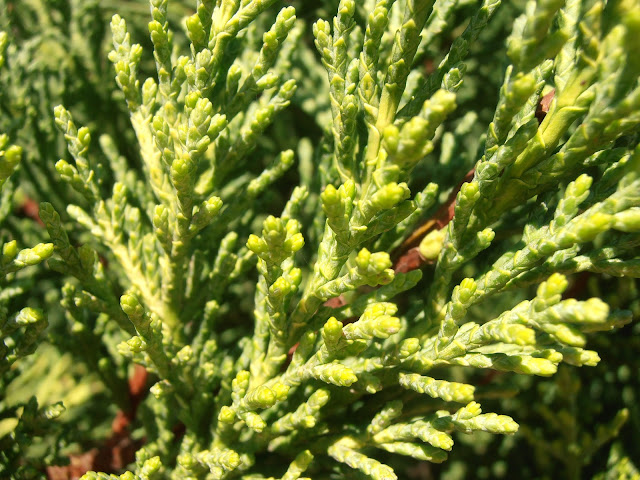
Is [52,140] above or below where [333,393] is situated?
above

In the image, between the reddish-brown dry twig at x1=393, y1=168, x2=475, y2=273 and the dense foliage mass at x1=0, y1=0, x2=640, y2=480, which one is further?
the reddish-brown dry twig at x1=393, y1=168, x2=475, y2=273

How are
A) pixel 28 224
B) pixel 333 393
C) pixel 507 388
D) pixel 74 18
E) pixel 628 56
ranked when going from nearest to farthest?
pixel 628 56 < pixel 333 393 < pixel 507 388 < pixel 28 224 < pixel 74 18

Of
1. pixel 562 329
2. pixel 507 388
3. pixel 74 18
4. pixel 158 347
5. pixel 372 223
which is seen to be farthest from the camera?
pixel 74 18

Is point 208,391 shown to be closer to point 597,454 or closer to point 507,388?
point 507,388

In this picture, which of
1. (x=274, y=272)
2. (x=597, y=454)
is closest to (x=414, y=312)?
(x=274, y=272)

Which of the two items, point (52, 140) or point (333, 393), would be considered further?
point (52, 140)

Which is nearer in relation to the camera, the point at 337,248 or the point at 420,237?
the point at 337,248

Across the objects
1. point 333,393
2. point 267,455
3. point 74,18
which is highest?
point 74,18
